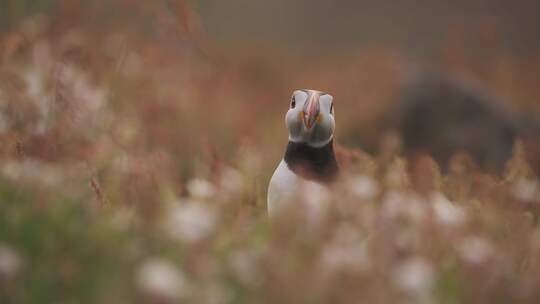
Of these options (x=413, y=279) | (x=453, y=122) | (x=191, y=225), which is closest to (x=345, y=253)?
(x=413, y=279)

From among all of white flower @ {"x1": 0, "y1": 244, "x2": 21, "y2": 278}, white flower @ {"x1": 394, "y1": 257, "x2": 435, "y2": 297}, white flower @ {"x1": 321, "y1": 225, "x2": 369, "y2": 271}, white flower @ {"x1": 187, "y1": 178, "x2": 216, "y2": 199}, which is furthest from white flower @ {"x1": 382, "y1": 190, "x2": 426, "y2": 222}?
white flower @ {"x1": 0, "y1": 244, "x2": 21, "y2": 278}

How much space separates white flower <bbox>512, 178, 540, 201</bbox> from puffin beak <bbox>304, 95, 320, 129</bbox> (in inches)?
31.8

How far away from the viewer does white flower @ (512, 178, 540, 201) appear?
266 cm

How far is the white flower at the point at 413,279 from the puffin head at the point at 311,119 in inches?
41.4

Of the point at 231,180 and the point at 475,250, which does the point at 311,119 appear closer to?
the point at 231,180

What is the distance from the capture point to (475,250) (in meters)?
1.92

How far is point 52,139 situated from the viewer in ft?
8.08

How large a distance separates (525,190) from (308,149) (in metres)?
0.88

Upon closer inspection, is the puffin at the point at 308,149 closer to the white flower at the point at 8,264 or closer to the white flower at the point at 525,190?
the white flower at the point at 525,190

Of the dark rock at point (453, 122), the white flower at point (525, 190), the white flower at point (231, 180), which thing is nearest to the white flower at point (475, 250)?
the white flower at point (525, 190)

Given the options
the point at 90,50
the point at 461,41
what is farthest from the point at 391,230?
the point at 461,41

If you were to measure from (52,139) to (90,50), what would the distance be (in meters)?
1.40

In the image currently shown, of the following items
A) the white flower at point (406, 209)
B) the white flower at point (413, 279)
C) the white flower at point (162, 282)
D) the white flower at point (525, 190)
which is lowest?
the white flower at point (162, 282)

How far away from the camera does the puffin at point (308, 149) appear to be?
2691 mm
